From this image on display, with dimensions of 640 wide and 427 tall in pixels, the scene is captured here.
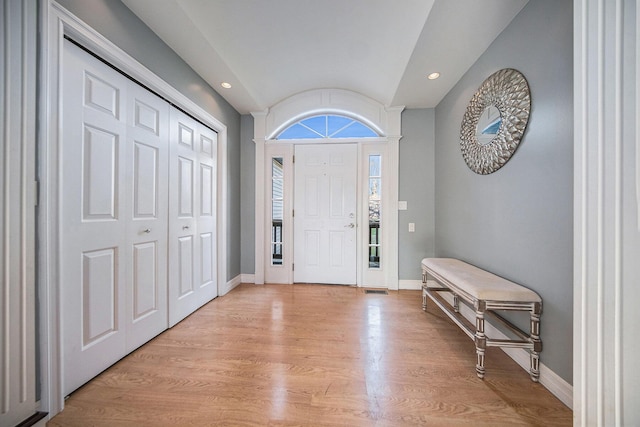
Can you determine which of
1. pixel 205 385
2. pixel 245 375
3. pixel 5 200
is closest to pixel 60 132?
pixel 5 200

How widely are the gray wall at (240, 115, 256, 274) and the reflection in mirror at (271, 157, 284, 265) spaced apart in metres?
0.27

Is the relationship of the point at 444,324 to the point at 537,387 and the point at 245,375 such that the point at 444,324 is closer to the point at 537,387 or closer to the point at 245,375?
the point at 537,387

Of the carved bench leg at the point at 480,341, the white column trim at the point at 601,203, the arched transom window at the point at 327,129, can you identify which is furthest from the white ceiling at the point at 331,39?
the carved bench leg at the point at 480,341

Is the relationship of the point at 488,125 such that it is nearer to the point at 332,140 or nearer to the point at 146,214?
the point at 332,140

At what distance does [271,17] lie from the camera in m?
1.89

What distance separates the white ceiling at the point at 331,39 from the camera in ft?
5.52

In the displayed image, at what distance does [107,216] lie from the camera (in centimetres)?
150

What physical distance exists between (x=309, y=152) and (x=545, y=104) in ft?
8.10

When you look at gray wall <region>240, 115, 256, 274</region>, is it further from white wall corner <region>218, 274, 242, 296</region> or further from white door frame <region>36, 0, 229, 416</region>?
white door frame <region>36, 0, 229, 416</region>

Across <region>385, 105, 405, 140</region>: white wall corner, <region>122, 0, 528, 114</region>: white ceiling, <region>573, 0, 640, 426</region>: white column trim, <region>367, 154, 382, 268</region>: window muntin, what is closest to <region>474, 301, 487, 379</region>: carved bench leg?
<region>573, 0, 640, 426</region>: white column trim

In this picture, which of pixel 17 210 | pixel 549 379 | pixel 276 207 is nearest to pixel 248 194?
pixel 276 207

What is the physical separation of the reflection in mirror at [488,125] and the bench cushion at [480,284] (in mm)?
1086

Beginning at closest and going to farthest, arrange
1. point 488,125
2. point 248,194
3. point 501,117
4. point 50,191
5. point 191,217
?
point 50,191, point 501,117, point 488,125, point 191,217, point 248,194

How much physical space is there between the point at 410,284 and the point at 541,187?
2.02 metres
